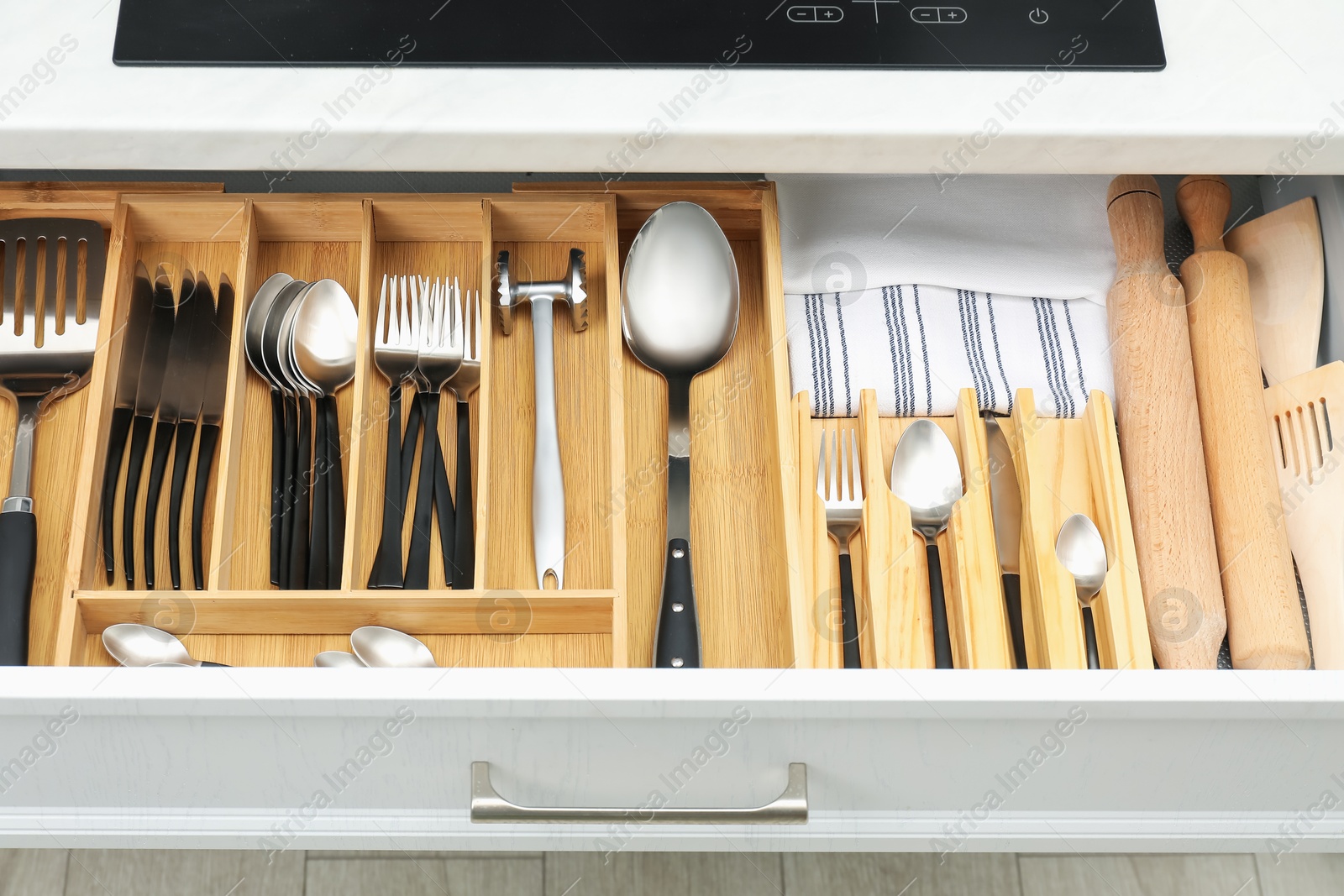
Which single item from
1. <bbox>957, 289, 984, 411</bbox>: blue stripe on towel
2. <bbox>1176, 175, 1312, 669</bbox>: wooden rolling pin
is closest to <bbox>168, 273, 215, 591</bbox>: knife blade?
<bbox>957, 289, 984, 411</bbox>: blue stripe on towel

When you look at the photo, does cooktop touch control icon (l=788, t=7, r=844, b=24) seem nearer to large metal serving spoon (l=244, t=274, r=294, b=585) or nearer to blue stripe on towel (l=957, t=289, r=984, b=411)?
blue stripe on towel (l=957, t=289, r=984, b=411)

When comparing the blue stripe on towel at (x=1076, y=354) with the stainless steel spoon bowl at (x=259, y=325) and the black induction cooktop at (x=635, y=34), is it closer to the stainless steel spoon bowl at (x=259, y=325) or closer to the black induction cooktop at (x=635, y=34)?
the black induction cooktop at (x=635, y=34)

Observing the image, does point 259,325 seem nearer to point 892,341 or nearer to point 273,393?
point 273,393

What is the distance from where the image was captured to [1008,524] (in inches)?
27.0

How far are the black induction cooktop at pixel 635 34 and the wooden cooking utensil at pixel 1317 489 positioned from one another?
0.24m

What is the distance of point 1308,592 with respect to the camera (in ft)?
2.07

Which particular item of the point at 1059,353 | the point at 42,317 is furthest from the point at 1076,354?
the point at 42,317

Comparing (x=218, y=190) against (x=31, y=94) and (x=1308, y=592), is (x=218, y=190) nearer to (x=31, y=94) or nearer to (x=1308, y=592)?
(x=31, y=94)

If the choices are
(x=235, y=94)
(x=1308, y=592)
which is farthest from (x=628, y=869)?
(x=235, y=94)

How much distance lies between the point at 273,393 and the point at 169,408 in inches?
2.8

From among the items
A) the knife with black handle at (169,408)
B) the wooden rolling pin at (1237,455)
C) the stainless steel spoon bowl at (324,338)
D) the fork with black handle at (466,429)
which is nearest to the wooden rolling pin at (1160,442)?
the wooden rolling pin at (1237,455)

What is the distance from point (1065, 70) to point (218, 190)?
599 millimetres

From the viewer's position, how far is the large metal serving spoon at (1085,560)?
644mm

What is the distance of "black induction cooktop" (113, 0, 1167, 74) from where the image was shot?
0.57m
